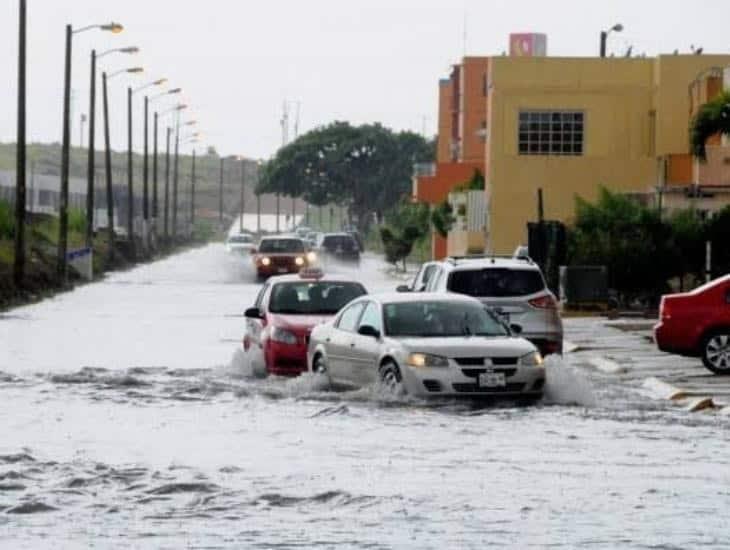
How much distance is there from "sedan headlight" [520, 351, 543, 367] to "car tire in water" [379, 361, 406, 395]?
1378 millimetres

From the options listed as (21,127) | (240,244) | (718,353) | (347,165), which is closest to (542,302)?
(718,353)

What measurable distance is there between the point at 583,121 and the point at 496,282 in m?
37.6

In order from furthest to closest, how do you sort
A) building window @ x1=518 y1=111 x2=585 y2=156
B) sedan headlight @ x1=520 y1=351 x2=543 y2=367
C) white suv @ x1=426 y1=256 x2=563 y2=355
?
1. building window @ x1=518 y1=111 x2=585 y2=156
2. white suv @ x1=426 y1=256 x2=563 y2=355
3. sedan headlight @ x1=520 y1=351 x2=543 y2=367

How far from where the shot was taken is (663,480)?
19547 millimetres

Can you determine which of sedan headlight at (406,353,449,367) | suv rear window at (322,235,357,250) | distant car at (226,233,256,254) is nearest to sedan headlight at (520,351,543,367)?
sedan headlight at (406,353,449,367)

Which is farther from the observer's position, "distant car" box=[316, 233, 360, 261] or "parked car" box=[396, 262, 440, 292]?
"distant car" box=[316, 233, 360, 261]

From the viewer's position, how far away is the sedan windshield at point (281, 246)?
81.3 metres

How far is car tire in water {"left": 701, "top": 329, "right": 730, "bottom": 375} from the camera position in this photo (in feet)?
108

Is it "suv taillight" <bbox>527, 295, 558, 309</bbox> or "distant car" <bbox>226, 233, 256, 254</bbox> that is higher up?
"suv taillight" <bbox>527, 295, 558, 309</bbox>

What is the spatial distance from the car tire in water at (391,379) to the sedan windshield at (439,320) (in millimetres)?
472

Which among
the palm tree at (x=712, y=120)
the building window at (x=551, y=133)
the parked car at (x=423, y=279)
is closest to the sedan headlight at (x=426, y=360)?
the parked car at (x=423, y=279)

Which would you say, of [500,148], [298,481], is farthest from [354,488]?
[500,148]

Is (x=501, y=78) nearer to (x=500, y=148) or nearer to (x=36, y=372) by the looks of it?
(x=500, y=148)

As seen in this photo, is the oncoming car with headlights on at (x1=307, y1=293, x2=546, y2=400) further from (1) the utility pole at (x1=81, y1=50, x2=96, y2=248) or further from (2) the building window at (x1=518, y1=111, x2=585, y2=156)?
(1) the utility pole at (x1=81, y1=50, x2=96, y2=248)
